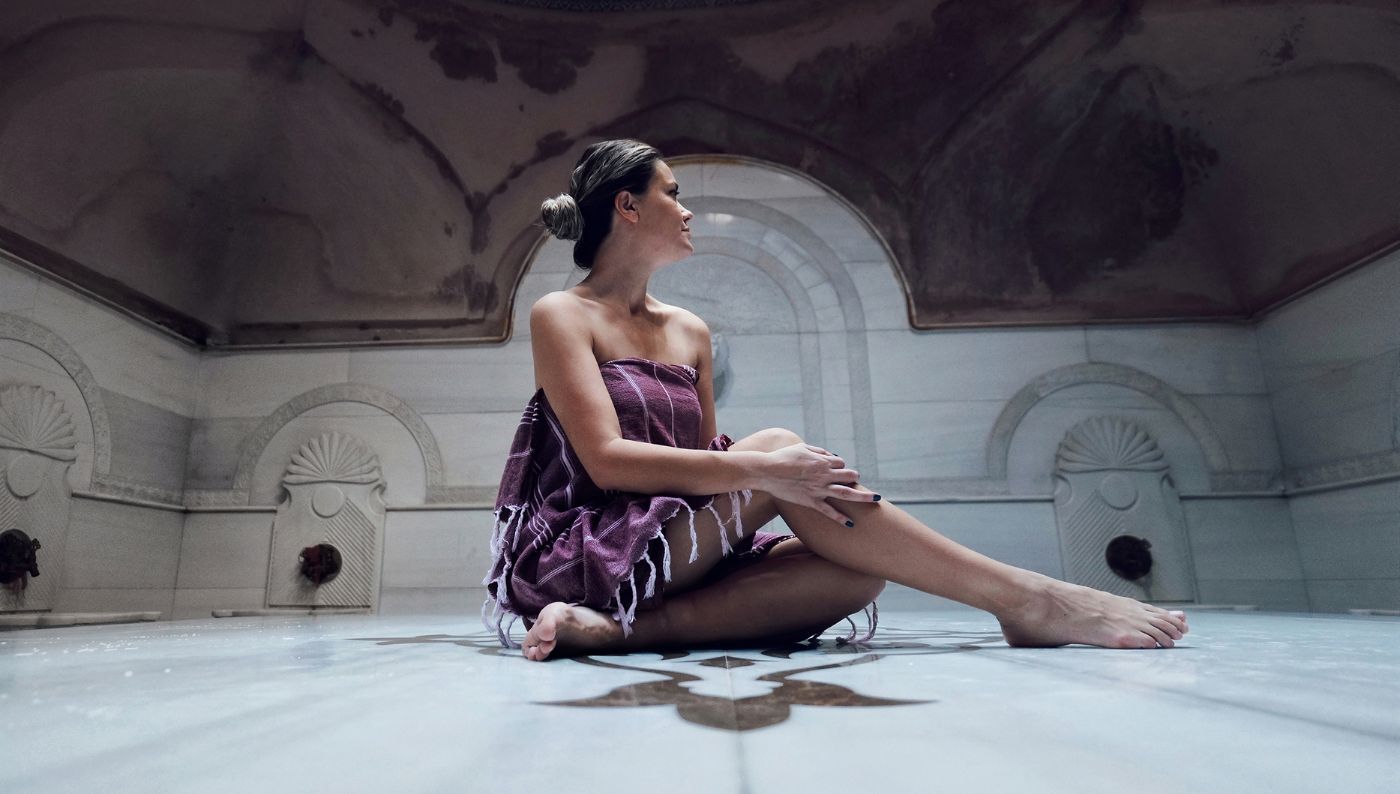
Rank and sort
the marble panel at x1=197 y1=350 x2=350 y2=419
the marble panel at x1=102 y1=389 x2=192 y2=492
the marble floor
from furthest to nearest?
the marble panel at x1=197 y1=350 x2=350 y2=419 < the marble panel at x1=102 y1=389 x2=192 y2=492 < the marble floor

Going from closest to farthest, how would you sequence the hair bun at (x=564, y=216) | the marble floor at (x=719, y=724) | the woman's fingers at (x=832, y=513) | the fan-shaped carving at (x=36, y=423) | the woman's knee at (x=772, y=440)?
1. the marble floor at (x=719, y=724)
2. the woman's fingers at (x=832, y=513)
3. the woman's knee at (x=772, y=440)
4. the hair bun at (x=564, y=216)
5. the fan-shaped carving at (x=36, y=423)

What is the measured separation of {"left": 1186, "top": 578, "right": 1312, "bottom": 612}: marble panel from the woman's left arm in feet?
10.7

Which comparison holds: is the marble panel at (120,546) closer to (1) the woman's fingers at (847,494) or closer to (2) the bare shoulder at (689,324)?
(2) the bare shoulder at (689,324)

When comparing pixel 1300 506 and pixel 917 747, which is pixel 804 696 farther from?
pixel 1300 506

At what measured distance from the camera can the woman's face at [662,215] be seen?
1.73m

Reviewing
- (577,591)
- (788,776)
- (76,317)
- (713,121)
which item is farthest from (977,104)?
(76,317)

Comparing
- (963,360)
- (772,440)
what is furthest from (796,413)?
(772,440)

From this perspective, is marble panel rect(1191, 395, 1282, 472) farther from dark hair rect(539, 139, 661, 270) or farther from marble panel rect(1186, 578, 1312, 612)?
dark hair rect(539, 139, 661, 270)

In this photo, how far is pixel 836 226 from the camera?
13.8 feet

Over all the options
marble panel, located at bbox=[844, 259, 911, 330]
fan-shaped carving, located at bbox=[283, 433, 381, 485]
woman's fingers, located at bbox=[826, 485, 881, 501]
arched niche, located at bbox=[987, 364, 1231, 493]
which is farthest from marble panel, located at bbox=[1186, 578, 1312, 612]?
fan-shaped carving, located at bbox=[283, 433, 381, 485]

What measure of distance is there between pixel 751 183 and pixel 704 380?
8.86 feet

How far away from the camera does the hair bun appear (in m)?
1.70

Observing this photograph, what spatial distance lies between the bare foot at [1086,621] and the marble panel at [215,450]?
4.16 meters

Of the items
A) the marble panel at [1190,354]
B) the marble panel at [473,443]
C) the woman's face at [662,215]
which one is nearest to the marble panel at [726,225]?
the marble panel at [473,443]
